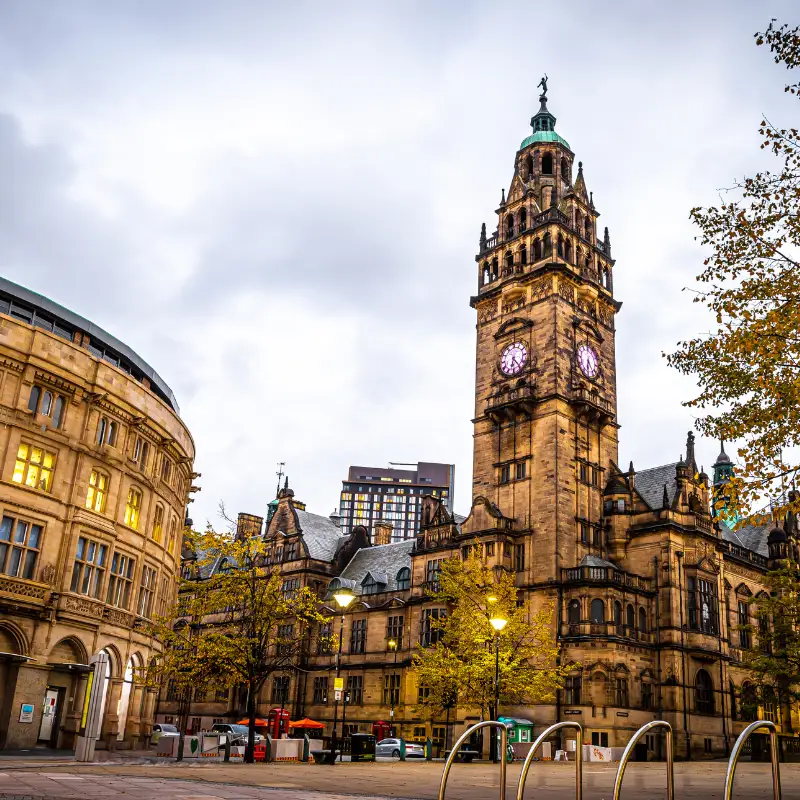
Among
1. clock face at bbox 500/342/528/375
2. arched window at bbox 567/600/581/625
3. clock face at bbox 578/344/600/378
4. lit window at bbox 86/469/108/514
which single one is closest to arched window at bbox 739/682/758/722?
arched window at bbox 567/600/581/625

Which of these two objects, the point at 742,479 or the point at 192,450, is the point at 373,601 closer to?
the point at 192,450

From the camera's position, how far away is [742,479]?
63.2 feet

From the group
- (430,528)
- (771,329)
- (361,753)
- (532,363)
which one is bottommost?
(361,753)

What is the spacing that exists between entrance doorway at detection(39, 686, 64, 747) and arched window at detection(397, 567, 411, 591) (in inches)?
1697

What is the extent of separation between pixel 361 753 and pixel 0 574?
17823mm

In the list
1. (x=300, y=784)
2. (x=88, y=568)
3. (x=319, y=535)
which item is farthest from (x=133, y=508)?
(x=319, y=535)

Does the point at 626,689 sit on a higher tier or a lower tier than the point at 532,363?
lower

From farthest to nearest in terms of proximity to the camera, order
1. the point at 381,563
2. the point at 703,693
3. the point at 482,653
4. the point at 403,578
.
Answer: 1. the point at 381,563
2. the point at 403,578
3. the point at 703,693
4. the point at 482,653

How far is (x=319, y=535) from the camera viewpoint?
8788 cm

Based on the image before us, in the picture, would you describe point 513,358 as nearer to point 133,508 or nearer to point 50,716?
point 133,508

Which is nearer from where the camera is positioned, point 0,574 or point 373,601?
point 0,574

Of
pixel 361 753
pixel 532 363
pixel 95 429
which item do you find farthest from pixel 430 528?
pixel 95 429

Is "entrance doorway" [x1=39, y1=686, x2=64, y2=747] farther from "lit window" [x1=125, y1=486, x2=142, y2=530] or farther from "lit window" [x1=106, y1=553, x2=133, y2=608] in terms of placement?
"lit window" [x1=125, y1=486, x2=142, y2=530]

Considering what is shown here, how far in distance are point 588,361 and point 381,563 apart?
28398mm
